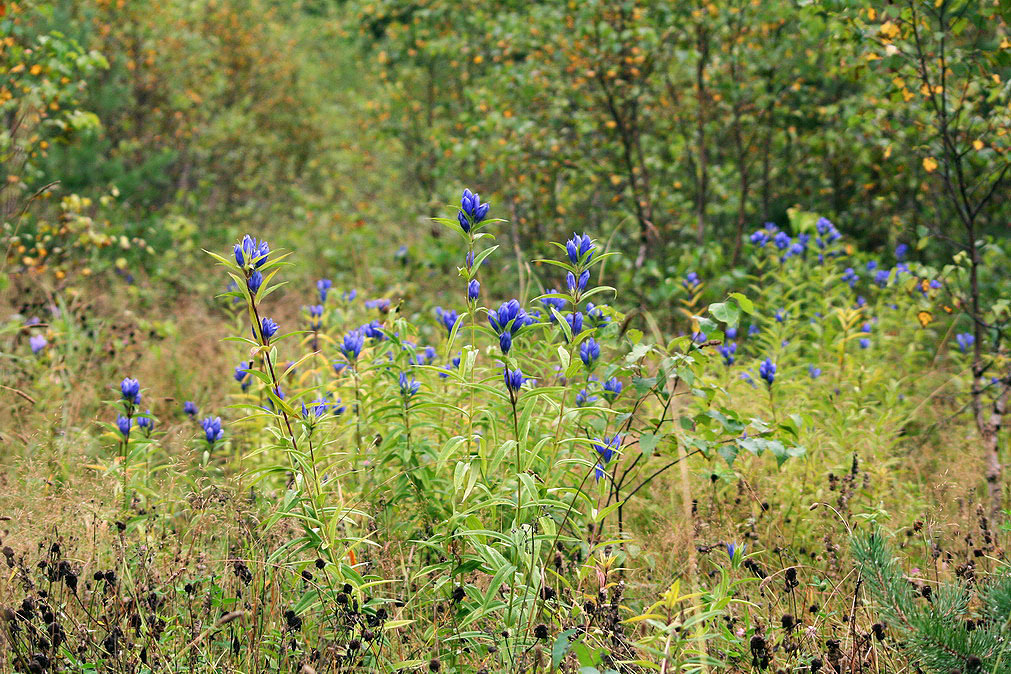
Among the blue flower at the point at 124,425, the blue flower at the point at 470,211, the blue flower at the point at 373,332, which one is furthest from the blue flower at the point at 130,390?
the blue flower at the point at 470,211

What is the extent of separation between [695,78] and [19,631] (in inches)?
229

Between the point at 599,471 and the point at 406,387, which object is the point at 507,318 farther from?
the point at 599,471

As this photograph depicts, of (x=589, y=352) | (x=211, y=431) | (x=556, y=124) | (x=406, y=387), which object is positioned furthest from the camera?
(x=556, y=124)

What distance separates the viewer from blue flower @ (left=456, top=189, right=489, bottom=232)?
6.58 ft

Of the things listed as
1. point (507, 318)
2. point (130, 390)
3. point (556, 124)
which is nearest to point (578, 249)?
point (507, 318)

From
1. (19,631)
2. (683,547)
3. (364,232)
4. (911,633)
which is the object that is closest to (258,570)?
(19,631)

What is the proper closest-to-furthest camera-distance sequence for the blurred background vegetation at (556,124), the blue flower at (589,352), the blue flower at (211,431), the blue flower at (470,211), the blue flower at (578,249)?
1. the blue flower at (470,211)
2. the blue flower at (578,249)
3. the blue flower at (589,352)
4. the blue flower at (211,431)
5. the blurred background vegetation at (556,124)

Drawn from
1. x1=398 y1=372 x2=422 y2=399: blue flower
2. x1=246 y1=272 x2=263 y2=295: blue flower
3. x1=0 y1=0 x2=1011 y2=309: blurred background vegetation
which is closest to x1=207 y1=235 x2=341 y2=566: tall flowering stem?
x1=246 y1=272 x2=263 y2=295: blue flower

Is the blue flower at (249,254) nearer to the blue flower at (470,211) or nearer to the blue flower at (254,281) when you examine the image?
the blue flower at (254,281)

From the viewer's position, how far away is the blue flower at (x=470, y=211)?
2.01 m

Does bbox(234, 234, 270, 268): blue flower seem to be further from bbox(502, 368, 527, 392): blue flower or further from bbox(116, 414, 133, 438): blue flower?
bbox(116, 414, 133, 438): blue flower

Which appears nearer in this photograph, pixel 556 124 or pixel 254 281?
pixel 254 281

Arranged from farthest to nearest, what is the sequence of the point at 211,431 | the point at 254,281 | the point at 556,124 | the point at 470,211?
the point at 556,124 < the point at 211,431 < the point at 470,211 < the point at 254,281

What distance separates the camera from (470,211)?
79.7 inches
